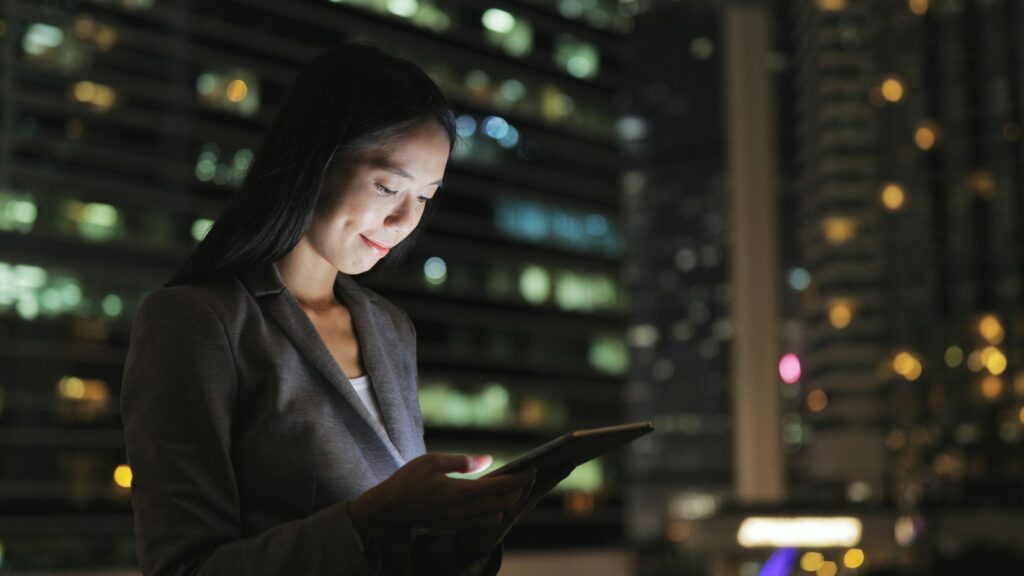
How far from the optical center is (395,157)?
2029 mm

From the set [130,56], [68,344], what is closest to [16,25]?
[130,56]

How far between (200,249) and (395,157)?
13.4 inches

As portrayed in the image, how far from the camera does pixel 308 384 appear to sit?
75.7 inches

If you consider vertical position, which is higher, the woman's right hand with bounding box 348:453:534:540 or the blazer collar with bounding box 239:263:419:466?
the blazer collar with bounding box 239:263:419:466

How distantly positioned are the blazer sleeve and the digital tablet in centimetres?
24

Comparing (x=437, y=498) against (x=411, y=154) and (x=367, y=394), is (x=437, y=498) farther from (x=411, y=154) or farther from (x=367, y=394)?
(x=411, y=154)

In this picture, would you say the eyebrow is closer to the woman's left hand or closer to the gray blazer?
the gray blazer

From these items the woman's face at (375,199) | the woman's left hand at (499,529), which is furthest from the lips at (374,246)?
the woman's left hand at (499,529)

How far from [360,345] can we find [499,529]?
47 centimetres

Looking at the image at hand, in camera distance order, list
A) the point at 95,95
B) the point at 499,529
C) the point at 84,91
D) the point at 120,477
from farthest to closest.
Answer: the point at 95,95 < the point at 84,91 < the point at 120,477 < the point at 499,529

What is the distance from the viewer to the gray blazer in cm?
170

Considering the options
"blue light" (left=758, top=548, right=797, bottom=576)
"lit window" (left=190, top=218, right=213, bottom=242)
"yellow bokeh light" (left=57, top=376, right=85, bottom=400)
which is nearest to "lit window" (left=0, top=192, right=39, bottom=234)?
"yellow bokeh light" (left=57, top=376, right=85, bottom=400)

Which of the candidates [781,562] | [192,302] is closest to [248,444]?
[192,302]

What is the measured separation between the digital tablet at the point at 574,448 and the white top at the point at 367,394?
36 centimetres
